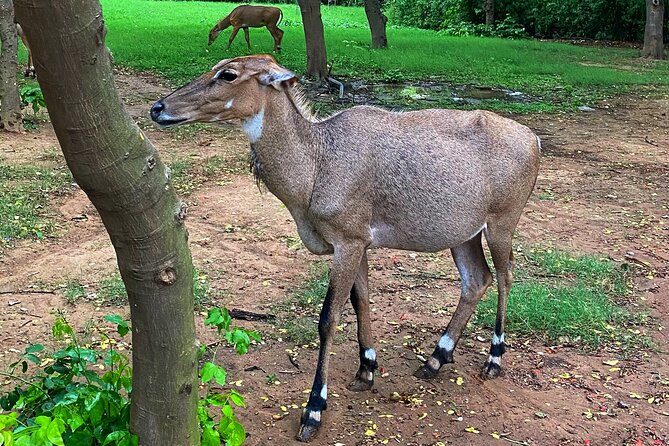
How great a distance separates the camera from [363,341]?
485 cm

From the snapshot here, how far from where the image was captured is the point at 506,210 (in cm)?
498

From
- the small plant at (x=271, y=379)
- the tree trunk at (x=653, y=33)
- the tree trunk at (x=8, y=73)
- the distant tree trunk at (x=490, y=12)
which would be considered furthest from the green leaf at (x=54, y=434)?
the distant tree trunk at (x=490, y=12)

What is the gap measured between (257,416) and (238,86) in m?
1.88

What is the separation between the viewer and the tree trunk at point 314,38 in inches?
587

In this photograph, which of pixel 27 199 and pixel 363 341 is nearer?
pixel 363 341

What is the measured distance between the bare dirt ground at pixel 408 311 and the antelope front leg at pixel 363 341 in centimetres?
9

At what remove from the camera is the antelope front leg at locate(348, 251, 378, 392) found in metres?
4.84

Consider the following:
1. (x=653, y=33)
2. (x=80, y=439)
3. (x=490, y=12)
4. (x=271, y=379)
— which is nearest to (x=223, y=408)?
(x=80, y=439)

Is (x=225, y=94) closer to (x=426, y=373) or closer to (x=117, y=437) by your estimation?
(x=117, y=437)

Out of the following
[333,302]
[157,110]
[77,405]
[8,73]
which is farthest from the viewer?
[8,73]

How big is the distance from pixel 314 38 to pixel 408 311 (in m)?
9.91

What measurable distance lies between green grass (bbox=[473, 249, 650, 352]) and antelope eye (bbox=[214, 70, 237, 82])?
2.74m

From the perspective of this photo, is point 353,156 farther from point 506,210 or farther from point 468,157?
point 506,210

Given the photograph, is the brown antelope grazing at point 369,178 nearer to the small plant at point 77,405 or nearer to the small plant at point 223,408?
the small plant at point 223,408
